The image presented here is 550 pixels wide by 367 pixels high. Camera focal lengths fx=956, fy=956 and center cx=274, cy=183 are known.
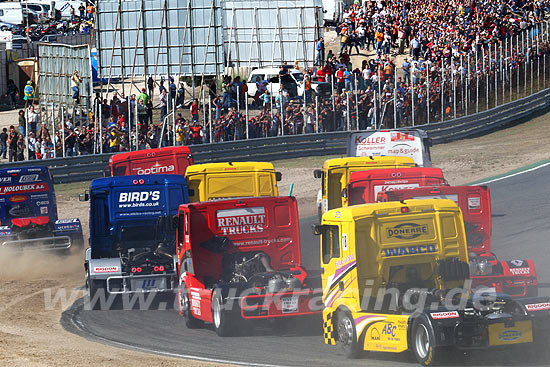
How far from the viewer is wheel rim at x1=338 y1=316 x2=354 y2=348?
39.2 feet

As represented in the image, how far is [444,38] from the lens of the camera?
40812mm

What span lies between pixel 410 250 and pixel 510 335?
2091 millimetres

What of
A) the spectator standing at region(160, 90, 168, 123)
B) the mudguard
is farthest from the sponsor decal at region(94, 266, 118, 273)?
the spectator standing at region(160, 90, 168, 123)

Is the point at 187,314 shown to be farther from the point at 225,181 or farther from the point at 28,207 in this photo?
the point at 28,207

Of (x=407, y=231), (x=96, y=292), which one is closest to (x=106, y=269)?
(x=96, y=292)

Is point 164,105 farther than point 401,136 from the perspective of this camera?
Yes

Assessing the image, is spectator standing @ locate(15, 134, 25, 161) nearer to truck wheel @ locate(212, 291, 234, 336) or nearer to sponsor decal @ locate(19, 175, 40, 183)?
sponsor decal @ locate(19, 175, 40, 183)

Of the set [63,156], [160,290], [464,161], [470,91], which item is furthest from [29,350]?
[470,91]

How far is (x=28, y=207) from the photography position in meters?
23.3

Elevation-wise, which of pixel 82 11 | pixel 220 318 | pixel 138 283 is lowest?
pixel 138 283

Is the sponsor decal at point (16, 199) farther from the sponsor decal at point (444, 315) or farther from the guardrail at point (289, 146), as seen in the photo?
the sponsor decal at point (444, 315)

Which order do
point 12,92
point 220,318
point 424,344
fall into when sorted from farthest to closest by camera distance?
1. point 12,92
2. point 220,318
3. point 424,344

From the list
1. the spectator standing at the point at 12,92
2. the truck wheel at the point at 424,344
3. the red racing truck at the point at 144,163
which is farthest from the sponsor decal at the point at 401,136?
the spectator standing at the point at 12,92

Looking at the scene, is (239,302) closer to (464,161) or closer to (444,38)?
(464,161)
